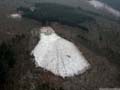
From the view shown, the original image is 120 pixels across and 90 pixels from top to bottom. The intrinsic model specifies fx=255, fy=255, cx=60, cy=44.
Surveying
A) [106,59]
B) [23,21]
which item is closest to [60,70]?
[106,59]

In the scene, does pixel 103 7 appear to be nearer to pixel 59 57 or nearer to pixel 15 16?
pixel 15 16

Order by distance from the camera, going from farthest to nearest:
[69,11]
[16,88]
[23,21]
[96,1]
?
[96,1], [69,11], [23,21], [16,88]

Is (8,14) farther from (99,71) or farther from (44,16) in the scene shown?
(99,71)

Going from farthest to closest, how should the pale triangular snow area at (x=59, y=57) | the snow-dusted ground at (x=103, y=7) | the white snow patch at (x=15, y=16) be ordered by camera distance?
1. the snow-dusted ground at (x=103, y=7)
2. the white snow patch at (x=15, y=16)
3. the pale triangular snow area at (x=59, y=57)

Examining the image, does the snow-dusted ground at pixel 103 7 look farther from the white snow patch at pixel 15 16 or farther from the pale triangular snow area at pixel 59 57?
the pale triangular snow area at pixel 59 57

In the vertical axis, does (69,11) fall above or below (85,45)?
below

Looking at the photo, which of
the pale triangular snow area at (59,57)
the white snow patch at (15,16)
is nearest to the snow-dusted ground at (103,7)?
the white snow patch at (15,16)

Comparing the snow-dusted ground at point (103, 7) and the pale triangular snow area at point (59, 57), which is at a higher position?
the pale triangular snow area at point (59, 57)

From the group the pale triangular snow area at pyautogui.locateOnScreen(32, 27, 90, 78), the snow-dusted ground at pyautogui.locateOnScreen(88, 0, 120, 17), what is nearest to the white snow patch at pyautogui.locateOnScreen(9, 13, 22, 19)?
the pale triangular snow area at pyautogui.locateOnScreen(32, 27, 90, 78)
